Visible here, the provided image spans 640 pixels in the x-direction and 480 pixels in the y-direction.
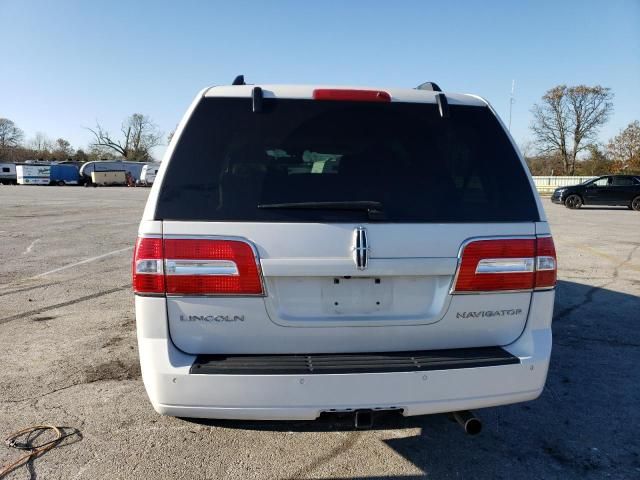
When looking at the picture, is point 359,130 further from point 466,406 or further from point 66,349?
point 66,349

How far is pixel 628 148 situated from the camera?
167 ft

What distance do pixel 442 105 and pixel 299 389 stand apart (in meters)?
1.64

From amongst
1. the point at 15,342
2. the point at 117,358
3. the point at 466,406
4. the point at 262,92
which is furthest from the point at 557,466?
the point at 15,342

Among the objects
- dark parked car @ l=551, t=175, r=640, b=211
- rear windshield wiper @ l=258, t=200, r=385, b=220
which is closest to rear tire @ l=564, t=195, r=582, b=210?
dark parked car @ l=551, t=175, r=640, b=211

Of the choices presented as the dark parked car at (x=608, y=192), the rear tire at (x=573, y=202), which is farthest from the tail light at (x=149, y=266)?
the rear tire at (x=573, y=202)

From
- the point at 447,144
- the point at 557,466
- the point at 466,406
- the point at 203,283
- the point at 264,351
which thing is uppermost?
the point at 447,144

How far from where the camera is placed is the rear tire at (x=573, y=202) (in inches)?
1036

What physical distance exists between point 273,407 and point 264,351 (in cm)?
27

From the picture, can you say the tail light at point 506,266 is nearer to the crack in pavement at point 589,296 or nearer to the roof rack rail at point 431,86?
the roof rack rail at point 431,86

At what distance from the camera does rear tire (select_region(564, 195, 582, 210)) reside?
26312mm

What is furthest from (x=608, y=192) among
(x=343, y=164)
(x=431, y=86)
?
(x=343, y=164)

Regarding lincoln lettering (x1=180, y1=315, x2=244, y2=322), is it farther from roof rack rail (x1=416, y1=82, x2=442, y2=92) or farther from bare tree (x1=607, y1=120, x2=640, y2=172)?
bare tree (x1=607, y1=120, x2=640, y2=172)

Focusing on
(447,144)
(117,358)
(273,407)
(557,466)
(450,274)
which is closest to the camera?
(273,407)

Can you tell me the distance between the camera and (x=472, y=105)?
2.71 metres
